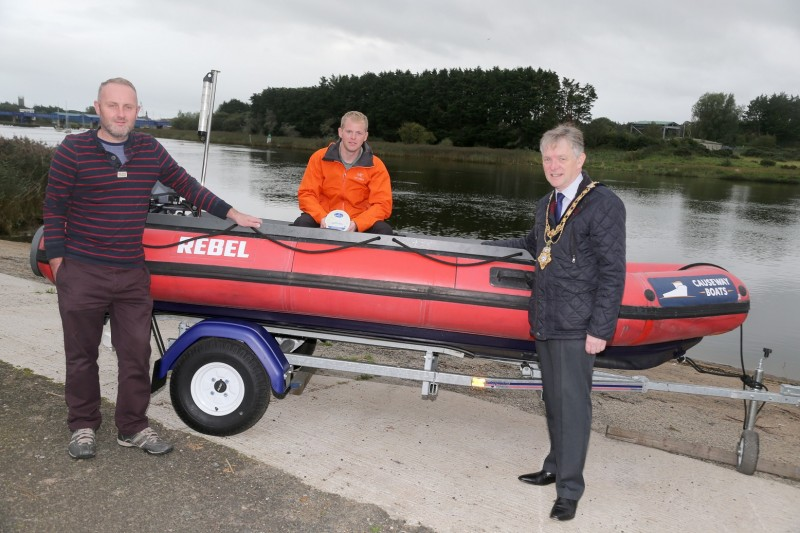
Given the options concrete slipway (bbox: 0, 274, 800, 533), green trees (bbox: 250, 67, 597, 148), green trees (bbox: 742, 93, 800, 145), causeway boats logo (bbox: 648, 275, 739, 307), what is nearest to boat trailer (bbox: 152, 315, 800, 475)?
concrete slipway (bbox: 0, 274, 800, 533)

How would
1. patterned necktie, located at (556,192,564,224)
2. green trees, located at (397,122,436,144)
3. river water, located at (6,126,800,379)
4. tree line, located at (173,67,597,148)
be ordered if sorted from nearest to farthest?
patterned necktie, located at (556,192,564,224) → river water, located at (6,126,800,379) → green trees, located at (397,122,436,144) → tree line, located at (173,67,597,148)

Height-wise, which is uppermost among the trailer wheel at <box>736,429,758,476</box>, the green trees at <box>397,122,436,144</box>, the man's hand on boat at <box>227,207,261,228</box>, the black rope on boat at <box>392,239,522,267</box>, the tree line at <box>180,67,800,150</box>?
the tree line at <box>180,67,800,150</box>

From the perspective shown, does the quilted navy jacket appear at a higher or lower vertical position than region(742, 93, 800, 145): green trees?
lower

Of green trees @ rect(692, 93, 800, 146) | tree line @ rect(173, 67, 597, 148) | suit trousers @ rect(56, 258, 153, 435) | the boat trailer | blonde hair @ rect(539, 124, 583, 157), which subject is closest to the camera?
blonde hair @ rect(539, 124, 583, 157)

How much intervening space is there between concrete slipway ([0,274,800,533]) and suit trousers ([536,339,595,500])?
0.67 ft

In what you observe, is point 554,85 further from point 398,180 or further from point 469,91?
point 398,180

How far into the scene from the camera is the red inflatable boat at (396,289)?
3723 millimetres

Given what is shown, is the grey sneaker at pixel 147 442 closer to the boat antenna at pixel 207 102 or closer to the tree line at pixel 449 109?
the boat antenna at pixel 207 102

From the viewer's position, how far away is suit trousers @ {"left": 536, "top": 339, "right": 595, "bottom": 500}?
3096 millimetres

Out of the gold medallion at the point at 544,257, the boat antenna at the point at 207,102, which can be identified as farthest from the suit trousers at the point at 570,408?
the boat antenna at the point at 207,102

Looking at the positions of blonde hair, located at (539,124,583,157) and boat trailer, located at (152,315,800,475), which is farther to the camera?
boat trailer, located at (152,315,800,475)

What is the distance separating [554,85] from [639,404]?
68.7 m

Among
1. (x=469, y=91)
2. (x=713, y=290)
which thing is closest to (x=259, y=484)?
(x=713, y=290)

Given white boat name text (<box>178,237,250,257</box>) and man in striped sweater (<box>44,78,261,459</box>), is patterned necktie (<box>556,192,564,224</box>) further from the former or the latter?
man in striped sweater (<box>44,78,261,459</box>)
